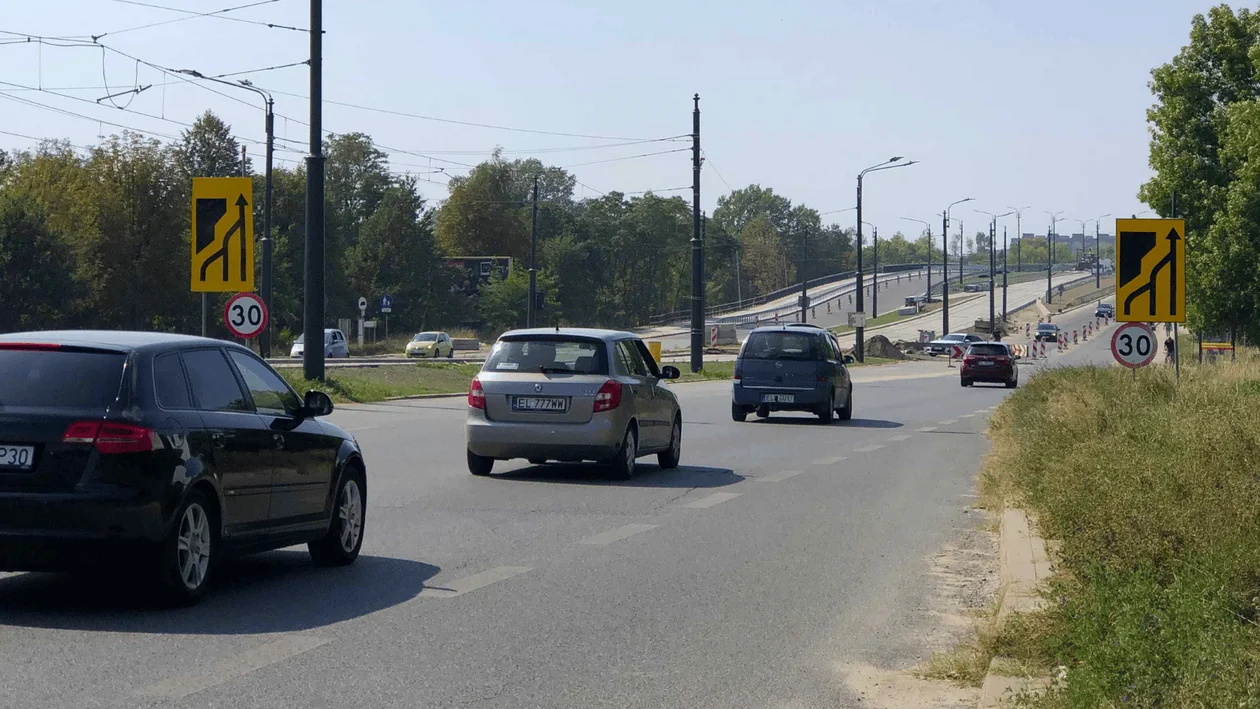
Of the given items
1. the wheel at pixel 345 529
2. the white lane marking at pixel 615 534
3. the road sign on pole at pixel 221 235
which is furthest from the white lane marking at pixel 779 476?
the road sign on pole at pixel 221 235

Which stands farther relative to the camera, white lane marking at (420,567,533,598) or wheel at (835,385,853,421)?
wheel at (835,385,853,421)

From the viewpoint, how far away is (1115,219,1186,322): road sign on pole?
20578 mm

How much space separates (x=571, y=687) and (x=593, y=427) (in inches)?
374

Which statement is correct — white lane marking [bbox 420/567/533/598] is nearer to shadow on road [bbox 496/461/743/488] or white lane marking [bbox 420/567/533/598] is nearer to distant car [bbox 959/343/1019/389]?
shadow on road [bbox 496/461/743/488]

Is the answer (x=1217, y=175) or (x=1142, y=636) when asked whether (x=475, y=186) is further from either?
(x=1142, y=636)

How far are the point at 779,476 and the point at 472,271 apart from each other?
99.9m

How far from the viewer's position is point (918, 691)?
6.84 meters

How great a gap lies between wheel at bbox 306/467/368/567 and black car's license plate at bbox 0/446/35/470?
93.1 inches

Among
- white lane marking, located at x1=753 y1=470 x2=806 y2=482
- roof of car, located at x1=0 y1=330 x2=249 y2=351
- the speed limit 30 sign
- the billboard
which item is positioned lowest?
white lane marking, located at x1=753 y1=470 x2=806 y2=482

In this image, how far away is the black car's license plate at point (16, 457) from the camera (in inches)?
313

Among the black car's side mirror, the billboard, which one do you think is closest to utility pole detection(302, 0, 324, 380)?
the black car's side mirror

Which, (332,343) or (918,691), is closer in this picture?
(918,691)

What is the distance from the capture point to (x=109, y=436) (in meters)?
7.98

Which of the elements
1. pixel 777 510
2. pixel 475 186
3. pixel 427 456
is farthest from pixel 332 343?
pixel 475 186
